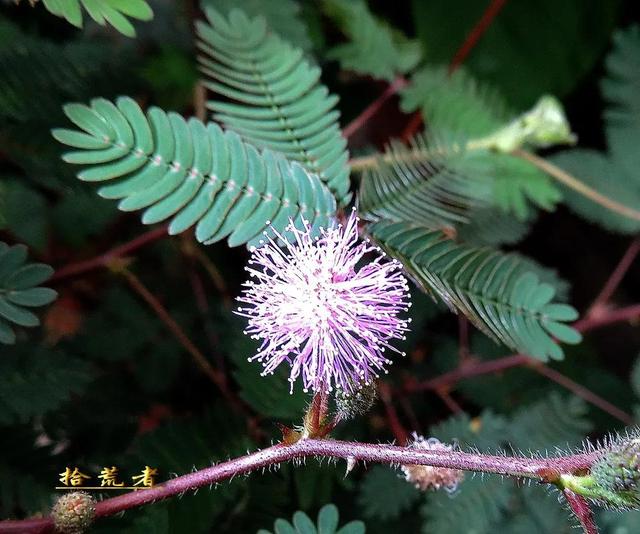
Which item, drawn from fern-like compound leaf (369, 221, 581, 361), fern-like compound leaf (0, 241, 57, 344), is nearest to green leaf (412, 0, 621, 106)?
fern-like compound leaf (369, 221, 581, 361)

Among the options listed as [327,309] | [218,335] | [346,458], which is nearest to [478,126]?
[218,335]

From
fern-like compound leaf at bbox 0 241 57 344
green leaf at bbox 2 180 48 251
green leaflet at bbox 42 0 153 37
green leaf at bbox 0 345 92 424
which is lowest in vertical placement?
green leaf at bbox 0 345 92 424

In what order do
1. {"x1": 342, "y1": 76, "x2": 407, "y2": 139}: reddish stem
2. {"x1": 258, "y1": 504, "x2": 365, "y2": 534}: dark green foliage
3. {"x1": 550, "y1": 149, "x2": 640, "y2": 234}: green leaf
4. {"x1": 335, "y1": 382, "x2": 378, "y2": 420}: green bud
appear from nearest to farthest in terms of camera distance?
{"x1": 335, "y1": 382, "x2": 378, "y2": 420}: green bud < {"x1": 258, "y1": 504, "x2": 365, "y2": 534}: dark green foliage < {"x1": 342, "y1": 76, "x2": 407, "y2": 139}: reddish stem < {"x1": 550, "y1": 149, "x2": 640, "y2": 234}: green leaf

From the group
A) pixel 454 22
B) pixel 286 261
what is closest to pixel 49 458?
pixel 286 261

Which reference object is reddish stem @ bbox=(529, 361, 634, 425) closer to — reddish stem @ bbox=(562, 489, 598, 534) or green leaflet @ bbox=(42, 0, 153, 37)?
reddish stem @ bbox=(562, 489, 598, 534)

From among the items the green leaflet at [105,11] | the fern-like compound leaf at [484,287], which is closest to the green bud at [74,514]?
the fern-like compound leaf at [484,287]

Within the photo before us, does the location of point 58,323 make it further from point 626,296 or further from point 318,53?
point 626,296
